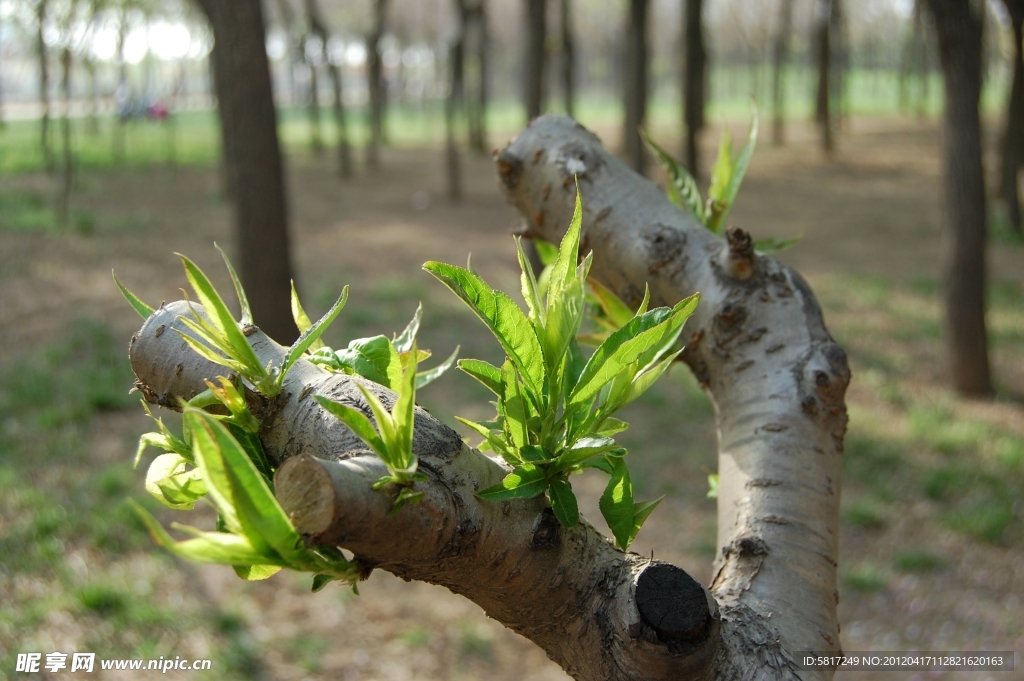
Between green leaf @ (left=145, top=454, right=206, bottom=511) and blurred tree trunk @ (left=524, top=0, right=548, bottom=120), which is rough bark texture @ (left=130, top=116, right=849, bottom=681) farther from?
blurred tree trunk @ (left=524, top=0, right=548, bottom=120)

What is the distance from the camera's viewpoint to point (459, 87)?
15.4 metres

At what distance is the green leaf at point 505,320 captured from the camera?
940 millimetres

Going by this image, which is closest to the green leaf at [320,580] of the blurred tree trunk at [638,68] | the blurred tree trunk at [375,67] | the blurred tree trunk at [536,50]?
the blurred tree trunk at [536,50]

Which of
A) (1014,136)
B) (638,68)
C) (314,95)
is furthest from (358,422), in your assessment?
(314,95)

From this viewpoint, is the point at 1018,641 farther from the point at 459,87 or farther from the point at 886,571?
the point at 459,87

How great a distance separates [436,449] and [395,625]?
364cm

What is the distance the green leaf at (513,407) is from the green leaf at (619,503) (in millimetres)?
131

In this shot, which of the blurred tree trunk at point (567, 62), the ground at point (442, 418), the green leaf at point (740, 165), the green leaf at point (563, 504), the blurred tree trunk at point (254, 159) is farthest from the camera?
the blurred tree trunk at point (567, 62)

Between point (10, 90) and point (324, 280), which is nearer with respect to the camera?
point (324, 280)

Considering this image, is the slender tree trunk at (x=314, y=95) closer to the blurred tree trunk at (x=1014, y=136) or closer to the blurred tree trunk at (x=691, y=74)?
the blurred tree trunk at (x=691, y=74)

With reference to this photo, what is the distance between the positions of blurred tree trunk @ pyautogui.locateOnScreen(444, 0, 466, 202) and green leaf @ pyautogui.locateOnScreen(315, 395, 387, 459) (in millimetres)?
12362

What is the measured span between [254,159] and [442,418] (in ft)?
7.09

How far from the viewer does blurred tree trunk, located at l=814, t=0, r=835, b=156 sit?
642 inches

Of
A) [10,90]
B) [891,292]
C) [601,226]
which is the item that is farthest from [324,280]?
[10,90]
